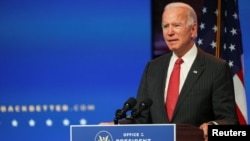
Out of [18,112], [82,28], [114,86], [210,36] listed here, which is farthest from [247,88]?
[18,112]

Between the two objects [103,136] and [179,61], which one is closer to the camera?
[103,136]

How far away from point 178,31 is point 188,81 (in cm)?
50

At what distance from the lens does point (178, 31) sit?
4586 millimetres

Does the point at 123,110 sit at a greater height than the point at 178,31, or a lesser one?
lesser

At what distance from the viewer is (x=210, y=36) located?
195 inches

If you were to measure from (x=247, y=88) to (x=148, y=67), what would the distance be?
3.30 ft

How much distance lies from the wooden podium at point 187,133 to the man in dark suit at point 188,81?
2.05 feet

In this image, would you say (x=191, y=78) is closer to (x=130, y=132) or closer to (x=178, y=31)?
(x=178, y=31)

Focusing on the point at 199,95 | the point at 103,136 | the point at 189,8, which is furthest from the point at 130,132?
the point at 189,8

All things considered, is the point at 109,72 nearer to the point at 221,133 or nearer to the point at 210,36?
the point at 210,36

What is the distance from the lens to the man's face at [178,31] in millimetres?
4574

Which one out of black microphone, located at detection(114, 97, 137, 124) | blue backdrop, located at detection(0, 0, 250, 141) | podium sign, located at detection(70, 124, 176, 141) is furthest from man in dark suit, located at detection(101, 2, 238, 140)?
podium sign, located at detection(70, 124, 176, 141)

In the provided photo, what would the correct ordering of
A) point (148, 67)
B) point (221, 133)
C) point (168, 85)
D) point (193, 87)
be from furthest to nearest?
point (148, 67), point (168, 85), point (193, 87), point (221, 133)

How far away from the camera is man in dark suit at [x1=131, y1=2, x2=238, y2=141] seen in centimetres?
409
